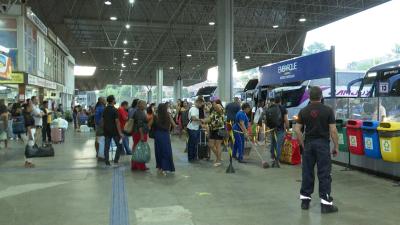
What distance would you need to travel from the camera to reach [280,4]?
2792 cm

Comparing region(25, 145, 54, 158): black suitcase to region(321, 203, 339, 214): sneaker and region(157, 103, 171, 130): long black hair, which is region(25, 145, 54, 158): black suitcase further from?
region(321, 203, 339, 214): sneaker

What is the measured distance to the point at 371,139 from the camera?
28.3ft

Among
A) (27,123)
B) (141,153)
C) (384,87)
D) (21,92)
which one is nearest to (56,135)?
(27,123)

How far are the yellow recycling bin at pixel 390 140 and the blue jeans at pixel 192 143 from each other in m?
4.73

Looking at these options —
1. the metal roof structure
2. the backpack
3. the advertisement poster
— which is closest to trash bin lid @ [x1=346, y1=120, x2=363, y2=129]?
the backpack

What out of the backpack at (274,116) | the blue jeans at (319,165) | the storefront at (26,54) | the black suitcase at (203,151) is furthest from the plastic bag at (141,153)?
the storefront at (26,54)

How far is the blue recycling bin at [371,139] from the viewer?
27.9 ft

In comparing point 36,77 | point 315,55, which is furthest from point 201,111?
point 36,77

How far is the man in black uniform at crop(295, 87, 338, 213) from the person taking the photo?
6156mm

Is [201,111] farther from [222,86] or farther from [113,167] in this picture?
[222,86]

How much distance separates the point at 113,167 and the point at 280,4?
20.8 meters

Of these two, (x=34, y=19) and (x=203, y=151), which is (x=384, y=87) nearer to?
(x=203, y=151)

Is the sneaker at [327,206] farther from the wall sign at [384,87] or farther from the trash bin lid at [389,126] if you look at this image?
the wall sign at [384,87]

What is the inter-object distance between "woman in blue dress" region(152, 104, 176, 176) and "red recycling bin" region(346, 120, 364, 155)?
398 centimetres
